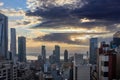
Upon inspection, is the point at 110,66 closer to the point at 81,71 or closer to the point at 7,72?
the point at 81,71

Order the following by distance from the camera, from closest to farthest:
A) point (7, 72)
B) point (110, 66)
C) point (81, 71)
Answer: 1. point (110, 66)
2. point (81, 71)
3. point (7, 72)

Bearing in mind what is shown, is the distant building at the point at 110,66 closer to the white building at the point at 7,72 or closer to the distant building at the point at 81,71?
the distant building at the point at 81,71

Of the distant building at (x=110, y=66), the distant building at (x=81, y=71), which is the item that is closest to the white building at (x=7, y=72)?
the distant building at (x=81, y=71)

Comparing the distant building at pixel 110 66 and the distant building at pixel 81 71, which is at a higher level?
the distant building at pixel 110 66

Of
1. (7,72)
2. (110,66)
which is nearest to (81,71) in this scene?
(7,72)

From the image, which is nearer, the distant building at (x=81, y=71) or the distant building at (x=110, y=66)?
the distant building at (x=110, y=66)

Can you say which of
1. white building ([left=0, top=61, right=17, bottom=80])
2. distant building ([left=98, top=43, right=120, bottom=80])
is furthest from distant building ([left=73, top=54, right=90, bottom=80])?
distant building ([left=98, top=43, right=120, bottom=80])

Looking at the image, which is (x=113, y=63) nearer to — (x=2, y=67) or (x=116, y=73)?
(x=116, y=73)

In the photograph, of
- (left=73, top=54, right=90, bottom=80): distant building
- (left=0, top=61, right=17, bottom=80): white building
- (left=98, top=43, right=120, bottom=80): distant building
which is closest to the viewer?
(left=98, top=43, right=120, bottom=80): distant building

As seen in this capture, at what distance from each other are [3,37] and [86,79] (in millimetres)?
62957

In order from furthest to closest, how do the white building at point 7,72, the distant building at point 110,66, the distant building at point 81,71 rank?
the white building at point 7,72, the distant building at point 81,71, the distant building at point 110,66

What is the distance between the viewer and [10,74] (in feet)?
166

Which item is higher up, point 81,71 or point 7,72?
point 81,71

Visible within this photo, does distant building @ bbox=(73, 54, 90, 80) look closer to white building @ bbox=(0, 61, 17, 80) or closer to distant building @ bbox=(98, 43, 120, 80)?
white building @ bbox=(0, 61, 17, 80)
